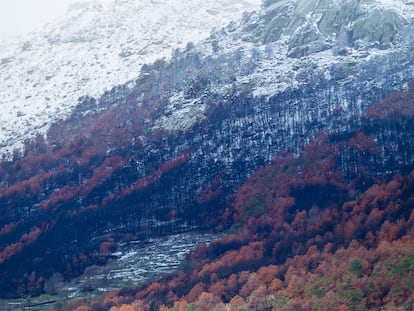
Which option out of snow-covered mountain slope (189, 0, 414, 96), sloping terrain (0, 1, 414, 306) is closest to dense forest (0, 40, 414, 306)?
sloping terrain (0, 1, 414, 306)

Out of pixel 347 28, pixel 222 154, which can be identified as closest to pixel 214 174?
pixel 222 154

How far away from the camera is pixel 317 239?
119 meters

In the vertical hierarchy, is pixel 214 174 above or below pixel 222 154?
below

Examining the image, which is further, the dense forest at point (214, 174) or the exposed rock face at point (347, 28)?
the exposed rock face at point (347, 28)

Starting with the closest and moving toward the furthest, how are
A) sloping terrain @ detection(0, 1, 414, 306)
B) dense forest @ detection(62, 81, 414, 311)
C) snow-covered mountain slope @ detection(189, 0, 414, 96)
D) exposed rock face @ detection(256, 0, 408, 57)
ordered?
1. dense forest @ detection(62, 81, 414, 311)
2. sloping terrain @ detection(0, 1, 414, 306)
3. snow-covered mountain slope @ detection(189, 0, 414, 96)
4. exposed rock face @ detection(256, 0, 408, 57)

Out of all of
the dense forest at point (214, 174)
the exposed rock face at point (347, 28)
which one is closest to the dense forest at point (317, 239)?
the dense forest at point (214, 174)

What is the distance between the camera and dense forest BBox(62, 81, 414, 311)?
92.5 meters

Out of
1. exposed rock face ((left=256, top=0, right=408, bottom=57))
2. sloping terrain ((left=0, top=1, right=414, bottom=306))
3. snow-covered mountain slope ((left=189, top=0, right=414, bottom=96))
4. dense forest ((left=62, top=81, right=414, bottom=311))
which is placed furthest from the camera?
exposed rock face ((left=256, top=0, right=408, bottom=57))

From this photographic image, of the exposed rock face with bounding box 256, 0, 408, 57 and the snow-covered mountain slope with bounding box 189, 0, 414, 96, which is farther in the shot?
the exposed rock face with bounding box 256, 0, 408, 57

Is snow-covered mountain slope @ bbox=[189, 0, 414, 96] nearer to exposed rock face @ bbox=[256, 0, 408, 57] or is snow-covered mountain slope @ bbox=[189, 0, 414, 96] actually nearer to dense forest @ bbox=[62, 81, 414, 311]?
exposed rock face @ bbox=[256, 0, 408, 57]

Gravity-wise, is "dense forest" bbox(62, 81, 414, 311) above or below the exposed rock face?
below

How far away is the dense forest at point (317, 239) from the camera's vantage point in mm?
92500

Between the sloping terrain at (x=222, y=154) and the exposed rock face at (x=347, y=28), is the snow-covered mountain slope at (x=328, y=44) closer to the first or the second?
the exposed rock face at (x=347, y=28)

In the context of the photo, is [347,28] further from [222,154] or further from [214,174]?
[214,174]
